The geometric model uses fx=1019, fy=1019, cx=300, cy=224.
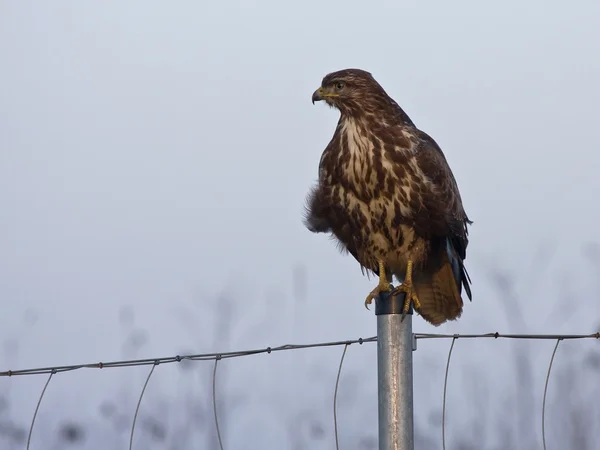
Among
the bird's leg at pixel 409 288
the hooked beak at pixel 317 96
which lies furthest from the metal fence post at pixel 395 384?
the hooked beak at pixel 317 96

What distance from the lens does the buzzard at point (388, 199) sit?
4852 mm

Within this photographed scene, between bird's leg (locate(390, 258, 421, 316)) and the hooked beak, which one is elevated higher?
the hooked beak

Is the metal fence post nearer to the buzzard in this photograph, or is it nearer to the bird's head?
the buzzard

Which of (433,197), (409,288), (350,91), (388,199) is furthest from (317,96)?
(409,288)

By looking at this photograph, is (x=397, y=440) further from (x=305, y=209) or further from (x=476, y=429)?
(x=305, y=209)

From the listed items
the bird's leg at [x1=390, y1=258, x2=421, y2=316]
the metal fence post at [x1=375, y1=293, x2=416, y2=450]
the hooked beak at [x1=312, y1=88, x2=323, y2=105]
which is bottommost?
the metal fence post at [x1=375, y1=293, x2=416, y2=450]

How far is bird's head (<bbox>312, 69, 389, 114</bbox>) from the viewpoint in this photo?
5.15m

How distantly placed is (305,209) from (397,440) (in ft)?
8.58

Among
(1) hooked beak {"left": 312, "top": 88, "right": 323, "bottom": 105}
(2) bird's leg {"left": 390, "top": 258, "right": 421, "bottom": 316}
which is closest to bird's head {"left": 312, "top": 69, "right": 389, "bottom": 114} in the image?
(1) hooked beak {"left": 312, "top": 88, "right": 323, "bottom": 105}

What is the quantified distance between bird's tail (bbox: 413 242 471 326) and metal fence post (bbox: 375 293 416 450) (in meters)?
2.45

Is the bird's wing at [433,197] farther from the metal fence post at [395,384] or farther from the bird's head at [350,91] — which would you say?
the metal fence post at [395,384]

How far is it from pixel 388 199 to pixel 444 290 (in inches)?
25.5

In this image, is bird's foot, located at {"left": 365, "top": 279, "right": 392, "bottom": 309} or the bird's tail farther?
the bird's tail

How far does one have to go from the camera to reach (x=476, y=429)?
4.23 metres
